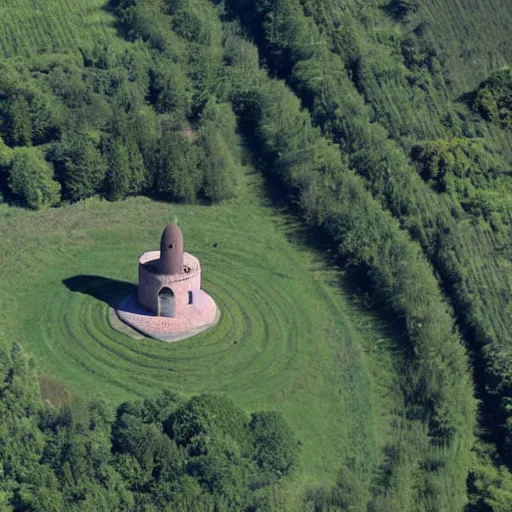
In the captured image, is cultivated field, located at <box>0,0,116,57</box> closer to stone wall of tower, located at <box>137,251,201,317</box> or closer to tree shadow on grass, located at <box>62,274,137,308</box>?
tree shadow on grass, located at <box>62,274,137,308</box>

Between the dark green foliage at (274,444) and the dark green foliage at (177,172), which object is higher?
the dark green foliage at (177,172)

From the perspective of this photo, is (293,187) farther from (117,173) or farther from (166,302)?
(166,302)

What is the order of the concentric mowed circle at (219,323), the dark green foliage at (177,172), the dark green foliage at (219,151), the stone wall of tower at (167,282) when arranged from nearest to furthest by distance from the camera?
the concentric mowed circle at (219,323) → the stone wall of tower at (167,282) → the dark green foliage at (177,172) → the dark green foliage at (219,151)

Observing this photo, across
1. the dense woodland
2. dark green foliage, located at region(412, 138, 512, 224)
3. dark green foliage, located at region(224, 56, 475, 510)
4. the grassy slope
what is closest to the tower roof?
the dense woodland

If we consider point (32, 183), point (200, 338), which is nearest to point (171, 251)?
point (200, 338)

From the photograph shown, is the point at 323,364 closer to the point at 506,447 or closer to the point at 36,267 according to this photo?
the point at 506,447

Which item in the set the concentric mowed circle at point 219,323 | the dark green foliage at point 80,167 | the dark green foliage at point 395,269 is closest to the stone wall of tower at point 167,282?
the concentric mowed circle at point 219,323

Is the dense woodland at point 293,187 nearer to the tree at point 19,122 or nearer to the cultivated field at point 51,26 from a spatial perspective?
the tree at point 19,122

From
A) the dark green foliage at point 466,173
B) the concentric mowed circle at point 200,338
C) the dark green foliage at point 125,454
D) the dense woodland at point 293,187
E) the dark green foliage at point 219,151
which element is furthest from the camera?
the dark green foliage at point 219,151
